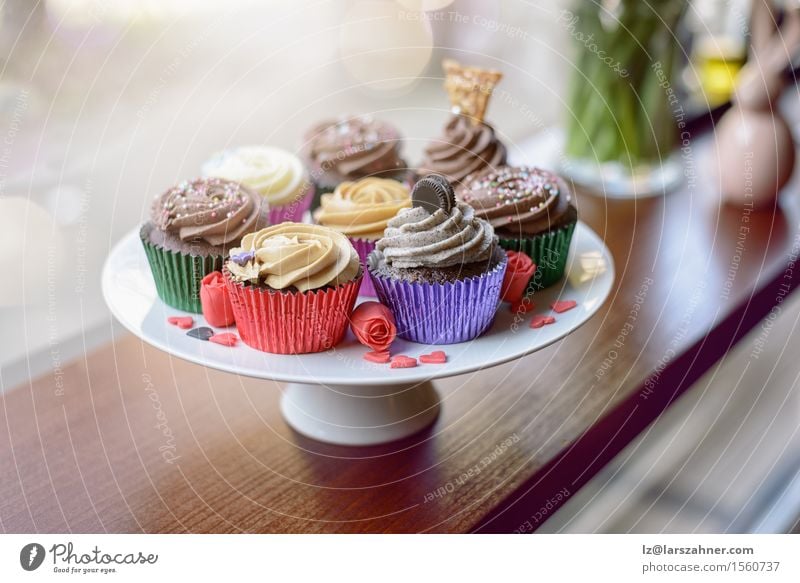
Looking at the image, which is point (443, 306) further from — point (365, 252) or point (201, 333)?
point (201, 333)

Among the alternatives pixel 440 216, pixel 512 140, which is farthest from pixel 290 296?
pixel 512 140

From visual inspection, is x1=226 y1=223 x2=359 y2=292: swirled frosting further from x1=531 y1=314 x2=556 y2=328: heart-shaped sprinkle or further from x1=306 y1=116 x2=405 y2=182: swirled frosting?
x1=306 y1=116 x2=405 y2=182: swirled frosting

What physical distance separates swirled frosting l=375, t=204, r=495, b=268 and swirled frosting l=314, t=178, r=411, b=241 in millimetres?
155

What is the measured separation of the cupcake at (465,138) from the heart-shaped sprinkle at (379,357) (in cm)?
58

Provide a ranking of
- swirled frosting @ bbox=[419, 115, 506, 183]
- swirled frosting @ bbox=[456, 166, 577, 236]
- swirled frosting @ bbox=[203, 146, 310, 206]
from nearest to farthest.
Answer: swirled frosting @ bbox=[456, 166, 577, 236] → swirled frosting @ bbox=[203, 146, 310, 206] → swirled frosting @ bbox=[419, 115, 506, 183]

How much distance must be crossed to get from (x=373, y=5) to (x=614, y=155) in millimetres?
830

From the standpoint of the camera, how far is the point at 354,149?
1.98m

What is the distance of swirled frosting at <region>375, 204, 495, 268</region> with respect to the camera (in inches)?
57.7

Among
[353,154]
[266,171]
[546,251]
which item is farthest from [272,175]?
[546,251]

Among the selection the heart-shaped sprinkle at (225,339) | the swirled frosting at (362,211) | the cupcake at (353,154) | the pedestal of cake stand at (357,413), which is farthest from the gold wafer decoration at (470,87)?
the heart-shaped sprinkle at (225,339)

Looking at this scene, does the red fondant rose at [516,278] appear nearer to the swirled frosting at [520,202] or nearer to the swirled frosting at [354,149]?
the swirled frosting at [520,202]

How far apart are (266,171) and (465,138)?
1.45 feet

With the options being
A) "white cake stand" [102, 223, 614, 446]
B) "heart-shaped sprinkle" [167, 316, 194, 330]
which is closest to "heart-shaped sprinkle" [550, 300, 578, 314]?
"white cake stand" [102, 223, 614, 446]
